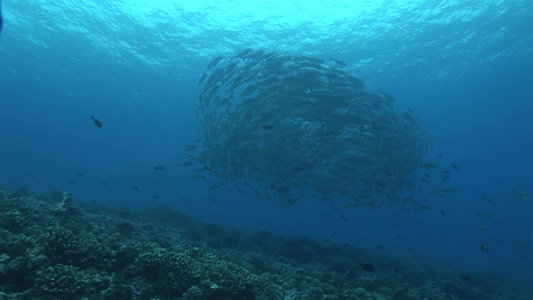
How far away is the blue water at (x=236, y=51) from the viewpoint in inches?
1054

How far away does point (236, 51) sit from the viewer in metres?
30.7

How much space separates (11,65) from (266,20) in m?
35.4

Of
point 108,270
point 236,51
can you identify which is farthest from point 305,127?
point 236,51

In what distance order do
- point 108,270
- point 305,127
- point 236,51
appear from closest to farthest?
point 108,270 → point 305,127 → point 236,51

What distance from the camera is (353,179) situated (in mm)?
22047

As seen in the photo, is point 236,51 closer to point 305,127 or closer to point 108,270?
point 305,127

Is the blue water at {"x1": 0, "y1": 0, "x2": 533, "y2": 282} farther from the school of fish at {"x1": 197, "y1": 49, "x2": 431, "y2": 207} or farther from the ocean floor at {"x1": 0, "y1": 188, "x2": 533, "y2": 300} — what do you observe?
the ocean floor at {"x1": 0, "y1": 188, "x2": 533, "y2": 300}

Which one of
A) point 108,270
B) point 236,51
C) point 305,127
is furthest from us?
point 236,51

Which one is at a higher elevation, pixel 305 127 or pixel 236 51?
pixel 236 51

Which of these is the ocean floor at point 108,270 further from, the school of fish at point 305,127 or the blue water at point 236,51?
the blue water at point 236,51

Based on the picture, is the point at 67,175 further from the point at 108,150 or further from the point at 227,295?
the point at 227,295

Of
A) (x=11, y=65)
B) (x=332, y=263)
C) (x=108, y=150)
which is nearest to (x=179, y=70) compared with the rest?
(x=11, y=65)

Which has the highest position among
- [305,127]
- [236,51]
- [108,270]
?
[236,51]

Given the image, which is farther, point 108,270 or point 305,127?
point 305,127
